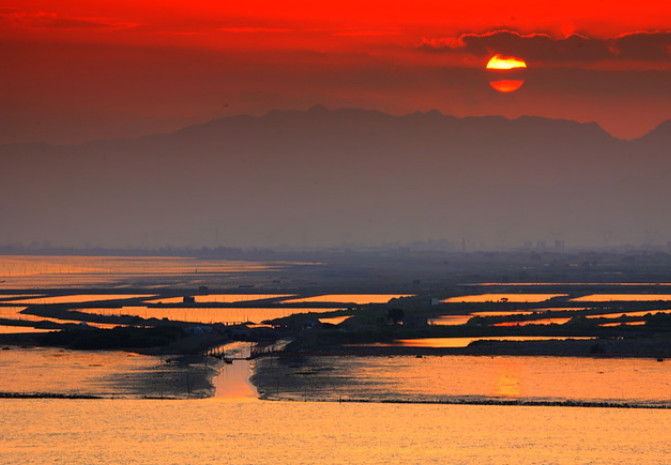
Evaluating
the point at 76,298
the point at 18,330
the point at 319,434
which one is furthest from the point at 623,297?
the point at 319,434

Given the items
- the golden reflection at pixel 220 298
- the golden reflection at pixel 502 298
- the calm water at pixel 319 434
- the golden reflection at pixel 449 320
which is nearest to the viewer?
the calm water at pixel 319 434

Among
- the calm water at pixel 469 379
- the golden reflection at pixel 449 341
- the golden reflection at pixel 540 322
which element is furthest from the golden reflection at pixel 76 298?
the calm water at pixel 469 379

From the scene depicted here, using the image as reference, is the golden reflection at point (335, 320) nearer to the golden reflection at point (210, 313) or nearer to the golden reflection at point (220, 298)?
the golden reflection at point (210, 313)

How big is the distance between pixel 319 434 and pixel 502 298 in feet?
331

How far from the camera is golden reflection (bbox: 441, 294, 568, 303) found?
15738 centimetres

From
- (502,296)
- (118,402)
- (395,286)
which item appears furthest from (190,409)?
(395,286)

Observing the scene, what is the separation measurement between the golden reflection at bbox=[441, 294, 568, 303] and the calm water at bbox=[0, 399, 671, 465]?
86096 mm

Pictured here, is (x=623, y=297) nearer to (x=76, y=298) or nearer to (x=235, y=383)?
(x=76, y=298)

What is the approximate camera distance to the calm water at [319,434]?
5953 centimetres

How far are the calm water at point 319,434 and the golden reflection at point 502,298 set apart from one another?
282 feet

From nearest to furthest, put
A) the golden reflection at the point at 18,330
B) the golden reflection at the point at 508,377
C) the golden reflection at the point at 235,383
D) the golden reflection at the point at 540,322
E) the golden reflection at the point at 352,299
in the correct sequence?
the golden reflection at the point at 235,383 < the golden reflection at the point at 508,377 < the golden reflection at the point at 18,330 < the golden reflection at the point at 540,322 < the golden reflection at the point at 352,299

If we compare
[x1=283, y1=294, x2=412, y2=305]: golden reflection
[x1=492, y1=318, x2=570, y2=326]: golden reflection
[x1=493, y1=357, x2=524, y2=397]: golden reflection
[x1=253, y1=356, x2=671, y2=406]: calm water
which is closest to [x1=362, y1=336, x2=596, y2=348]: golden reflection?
[x1=253, y1=356, x2=671, y2=406]: calm water

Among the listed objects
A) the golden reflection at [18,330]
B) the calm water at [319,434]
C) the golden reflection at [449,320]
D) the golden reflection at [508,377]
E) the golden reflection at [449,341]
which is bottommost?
the calm water at [319,434]

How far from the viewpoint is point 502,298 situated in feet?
533
